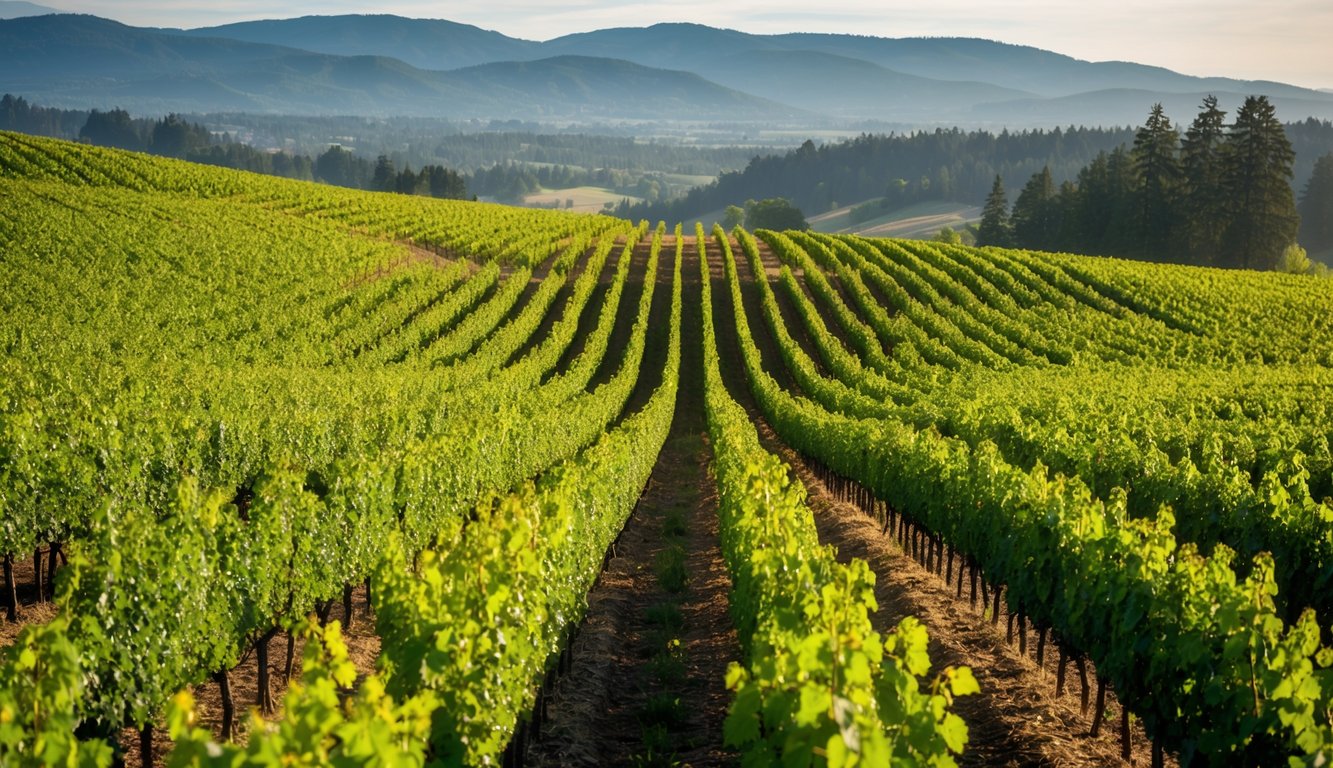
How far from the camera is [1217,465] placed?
18.0 meters

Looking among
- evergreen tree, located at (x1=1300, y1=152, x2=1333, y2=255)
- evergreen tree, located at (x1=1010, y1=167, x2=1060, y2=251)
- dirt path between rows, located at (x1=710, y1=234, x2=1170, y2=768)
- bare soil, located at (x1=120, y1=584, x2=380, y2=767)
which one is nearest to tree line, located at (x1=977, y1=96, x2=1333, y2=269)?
evergreen tree, located at (x1=1010, y1=167, x2=1060, y2=251)

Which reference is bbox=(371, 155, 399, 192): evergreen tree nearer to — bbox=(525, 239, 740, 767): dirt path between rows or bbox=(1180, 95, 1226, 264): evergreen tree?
bbox=(1180, 95, 1226, 264): evergreen tree

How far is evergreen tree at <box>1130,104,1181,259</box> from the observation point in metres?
85.4

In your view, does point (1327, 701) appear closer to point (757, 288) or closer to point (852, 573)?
point (852, 573)

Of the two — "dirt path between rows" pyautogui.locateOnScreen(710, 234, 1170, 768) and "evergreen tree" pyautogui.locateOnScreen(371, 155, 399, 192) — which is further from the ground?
"evergreen tree" pyautogui.locateOnScreen(371, 155, 399, 192)

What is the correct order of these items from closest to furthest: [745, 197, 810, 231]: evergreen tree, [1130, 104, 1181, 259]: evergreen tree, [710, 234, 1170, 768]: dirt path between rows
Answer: [710, 234, 1170, 768]: dirt path between rows < [1130, 104, 1181, 259]: evergreen tree < [745, 197, 810, 231]: evergreen tree

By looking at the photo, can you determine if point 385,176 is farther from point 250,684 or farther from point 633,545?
point 250,684

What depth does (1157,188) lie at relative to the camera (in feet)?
284

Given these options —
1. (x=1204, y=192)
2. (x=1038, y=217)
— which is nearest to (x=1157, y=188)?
(x=1204, y=192)

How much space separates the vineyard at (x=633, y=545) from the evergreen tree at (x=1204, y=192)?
33598mm

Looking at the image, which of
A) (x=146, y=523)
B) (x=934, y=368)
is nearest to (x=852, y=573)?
(x=146, y=523)

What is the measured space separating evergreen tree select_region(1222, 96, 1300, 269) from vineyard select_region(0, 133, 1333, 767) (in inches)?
1312

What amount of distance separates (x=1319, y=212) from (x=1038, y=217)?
118ft

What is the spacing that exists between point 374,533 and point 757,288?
174 ft
